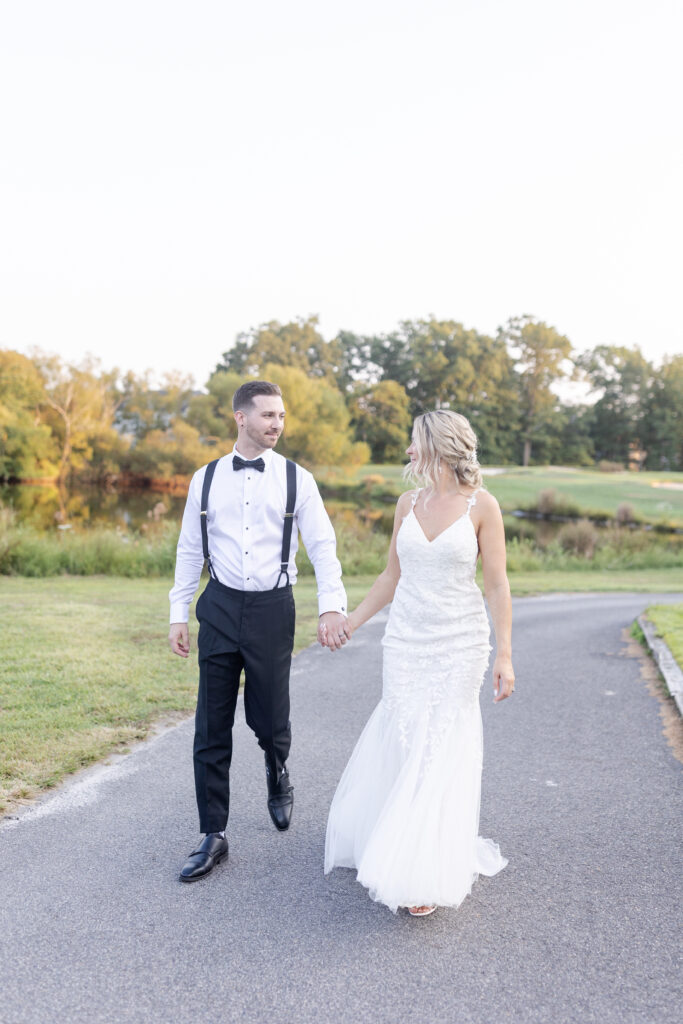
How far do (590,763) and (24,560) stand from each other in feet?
50.3

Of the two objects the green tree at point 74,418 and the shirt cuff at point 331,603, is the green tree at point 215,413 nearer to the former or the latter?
the green tree at point 74,418

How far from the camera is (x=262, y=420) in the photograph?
168 inches

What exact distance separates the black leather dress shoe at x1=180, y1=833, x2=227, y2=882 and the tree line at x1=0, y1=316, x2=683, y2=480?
57.4 m

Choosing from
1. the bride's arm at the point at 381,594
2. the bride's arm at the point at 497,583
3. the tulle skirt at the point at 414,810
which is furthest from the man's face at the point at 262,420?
A: the tulle skirt at the point at 414,810

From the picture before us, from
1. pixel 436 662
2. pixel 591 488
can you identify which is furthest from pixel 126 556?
pixel 591 488

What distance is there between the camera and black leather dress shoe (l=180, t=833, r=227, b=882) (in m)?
4.02

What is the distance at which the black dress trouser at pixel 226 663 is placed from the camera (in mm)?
4258

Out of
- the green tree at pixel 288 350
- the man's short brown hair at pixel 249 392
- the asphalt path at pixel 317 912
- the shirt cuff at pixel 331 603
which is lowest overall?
the asphalt path at pixel 317 912

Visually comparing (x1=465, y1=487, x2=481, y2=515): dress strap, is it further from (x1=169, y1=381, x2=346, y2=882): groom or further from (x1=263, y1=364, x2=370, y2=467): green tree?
(x1=263, y1=364, x2=370, y2=467): green tree

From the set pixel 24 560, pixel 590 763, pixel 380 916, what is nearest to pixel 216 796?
pixel 380 916

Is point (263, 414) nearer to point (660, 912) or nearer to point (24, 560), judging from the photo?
point (660, 912)

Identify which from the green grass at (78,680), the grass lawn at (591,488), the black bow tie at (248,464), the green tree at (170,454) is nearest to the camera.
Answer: the black bow tie at (248,464)

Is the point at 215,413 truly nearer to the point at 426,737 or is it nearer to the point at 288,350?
the point at 288,350

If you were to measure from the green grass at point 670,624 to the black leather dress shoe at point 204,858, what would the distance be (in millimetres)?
5991
